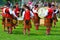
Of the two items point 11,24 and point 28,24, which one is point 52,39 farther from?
point 11,24

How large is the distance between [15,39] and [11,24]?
7.23 ft

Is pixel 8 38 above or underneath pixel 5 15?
underneath

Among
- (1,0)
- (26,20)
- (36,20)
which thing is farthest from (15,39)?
(1,0)

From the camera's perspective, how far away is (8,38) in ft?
49.6

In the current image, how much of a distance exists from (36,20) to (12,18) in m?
3.38

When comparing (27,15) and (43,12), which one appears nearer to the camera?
(27,15)

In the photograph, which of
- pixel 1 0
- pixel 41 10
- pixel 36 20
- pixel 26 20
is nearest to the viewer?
pixel 26 20

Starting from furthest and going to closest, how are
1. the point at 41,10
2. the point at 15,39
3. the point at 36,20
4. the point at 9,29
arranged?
1. the point at 36,20
2. the point at 41,10
3. the point at 9,29
4. the point at 15,39

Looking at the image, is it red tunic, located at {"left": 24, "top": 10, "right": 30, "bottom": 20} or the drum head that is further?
the drum head

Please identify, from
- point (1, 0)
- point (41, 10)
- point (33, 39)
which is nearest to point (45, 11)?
point (41, 10)

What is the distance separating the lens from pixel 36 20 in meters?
19.8

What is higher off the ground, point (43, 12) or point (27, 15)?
point (43, 12)

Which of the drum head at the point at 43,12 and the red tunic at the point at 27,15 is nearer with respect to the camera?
the red tunic at the point at 27,15

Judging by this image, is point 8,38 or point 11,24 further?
point 11,24
